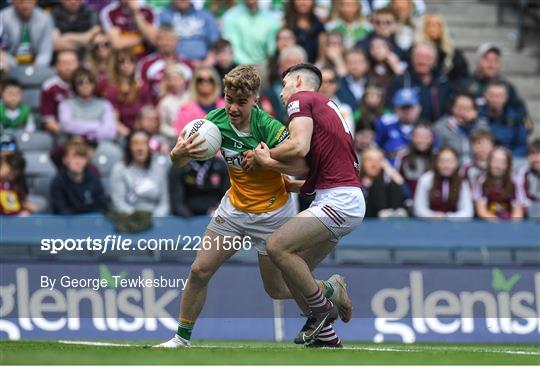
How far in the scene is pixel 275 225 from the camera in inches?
429

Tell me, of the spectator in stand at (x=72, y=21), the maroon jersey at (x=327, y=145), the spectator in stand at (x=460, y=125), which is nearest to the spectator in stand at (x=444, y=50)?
the spectator in stand at (x=460, y=125)

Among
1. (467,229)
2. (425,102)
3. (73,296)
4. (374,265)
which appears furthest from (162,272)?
(425,102)

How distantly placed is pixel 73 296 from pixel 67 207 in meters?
1.18

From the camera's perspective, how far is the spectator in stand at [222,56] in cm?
1723

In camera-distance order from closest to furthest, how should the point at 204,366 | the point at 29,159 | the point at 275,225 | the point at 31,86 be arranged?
the point at 204,366
the point at 275,225
the point at 29,159
the point at 31,86

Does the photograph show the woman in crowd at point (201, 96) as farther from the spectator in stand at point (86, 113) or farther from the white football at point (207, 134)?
the white football at point (207, 134)

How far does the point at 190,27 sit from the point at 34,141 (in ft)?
9.79

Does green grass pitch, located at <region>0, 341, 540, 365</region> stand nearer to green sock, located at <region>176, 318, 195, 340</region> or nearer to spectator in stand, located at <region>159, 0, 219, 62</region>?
green sock, located at <region>176, 318, 195, 340</region>

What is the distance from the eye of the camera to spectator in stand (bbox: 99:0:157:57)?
17.9m

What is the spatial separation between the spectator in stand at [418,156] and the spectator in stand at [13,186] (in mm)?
4455

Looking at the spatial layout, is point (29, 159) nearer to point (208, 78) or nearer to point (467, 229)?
point (208, 78)

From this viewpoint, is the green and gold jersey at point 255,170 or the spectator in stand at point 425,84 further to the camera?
the spectator in stand at point 425,84

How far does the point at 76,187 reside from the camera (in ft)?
49.8

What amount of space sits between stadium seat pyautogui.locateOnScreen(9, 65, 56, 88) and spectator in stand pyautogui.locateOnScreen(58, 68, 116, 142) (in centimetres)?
91
